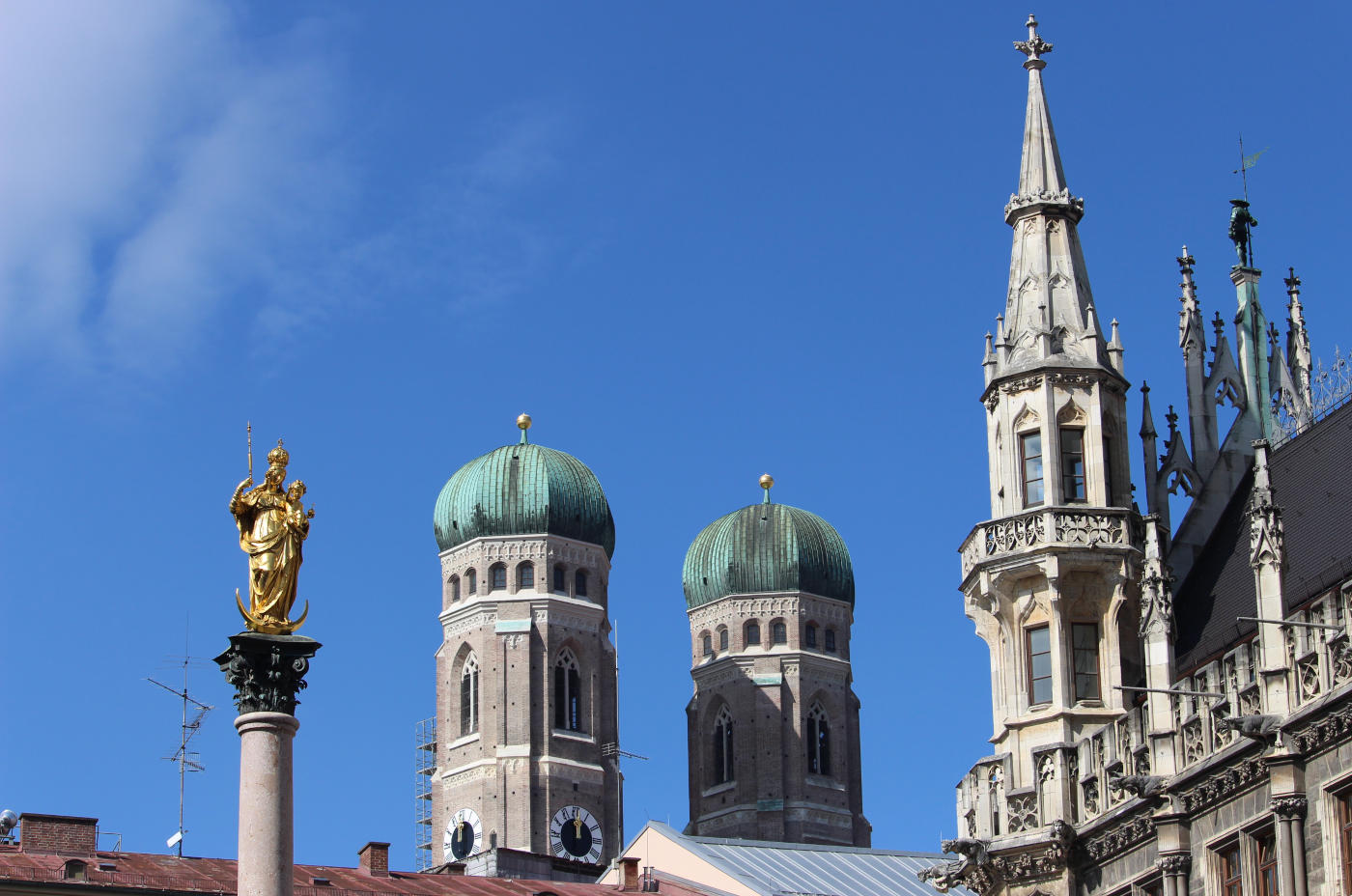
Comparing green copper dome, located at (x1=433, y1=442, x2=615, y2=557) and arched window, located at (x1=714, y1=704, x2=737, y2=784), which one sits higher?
green copper dome, located at (x1=433, y1=442, x2=615, y2=557)

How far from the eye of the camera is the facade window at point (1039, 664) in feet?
148

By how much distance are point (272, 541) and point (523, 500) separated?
106510 millimetres

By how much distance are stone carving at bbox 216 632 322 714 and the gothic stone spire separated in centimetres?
1616

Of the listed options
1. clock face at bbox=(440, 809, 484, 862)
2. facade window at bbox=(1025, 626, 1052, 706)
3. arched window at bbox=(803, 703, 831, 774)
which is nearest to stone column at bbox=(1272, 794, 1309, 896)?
facade window at bbox=(1025, 626, 1052, 706)

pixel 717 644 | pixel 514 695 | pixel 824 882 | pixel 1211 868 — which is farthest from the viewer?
pixel 717 644

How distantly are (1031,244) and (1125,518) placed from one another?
554 cm

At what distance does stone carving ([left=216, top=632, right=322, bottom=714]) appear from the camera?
3462 cm

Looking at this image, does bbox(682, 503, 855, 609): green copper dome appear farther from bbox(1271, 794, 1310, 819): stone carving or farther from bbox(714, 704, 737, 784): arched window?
bbox(1271, 794, 1310, 819): stone carving

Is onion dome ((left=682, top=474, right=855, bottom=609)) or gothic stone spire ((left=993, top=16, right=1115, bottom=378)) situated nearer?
gothic stone spire ((left=993, top=16, right=1115, bottom=378))

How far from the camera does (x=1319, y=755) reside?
3681 cm

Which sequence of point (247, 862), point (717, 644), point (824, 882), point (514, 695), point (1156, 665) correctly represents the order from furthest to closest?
point (717, 644) < point (514, 695) < point (824, 882) < point (1156, 665) < point (247, 862)

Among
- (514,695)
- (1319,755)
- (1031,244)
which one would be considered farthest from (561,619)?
(1319,755)

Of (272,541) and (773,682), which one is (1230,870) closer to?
(272,541)

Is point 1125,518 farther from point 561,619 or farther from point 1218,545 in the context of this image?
point 561,619
